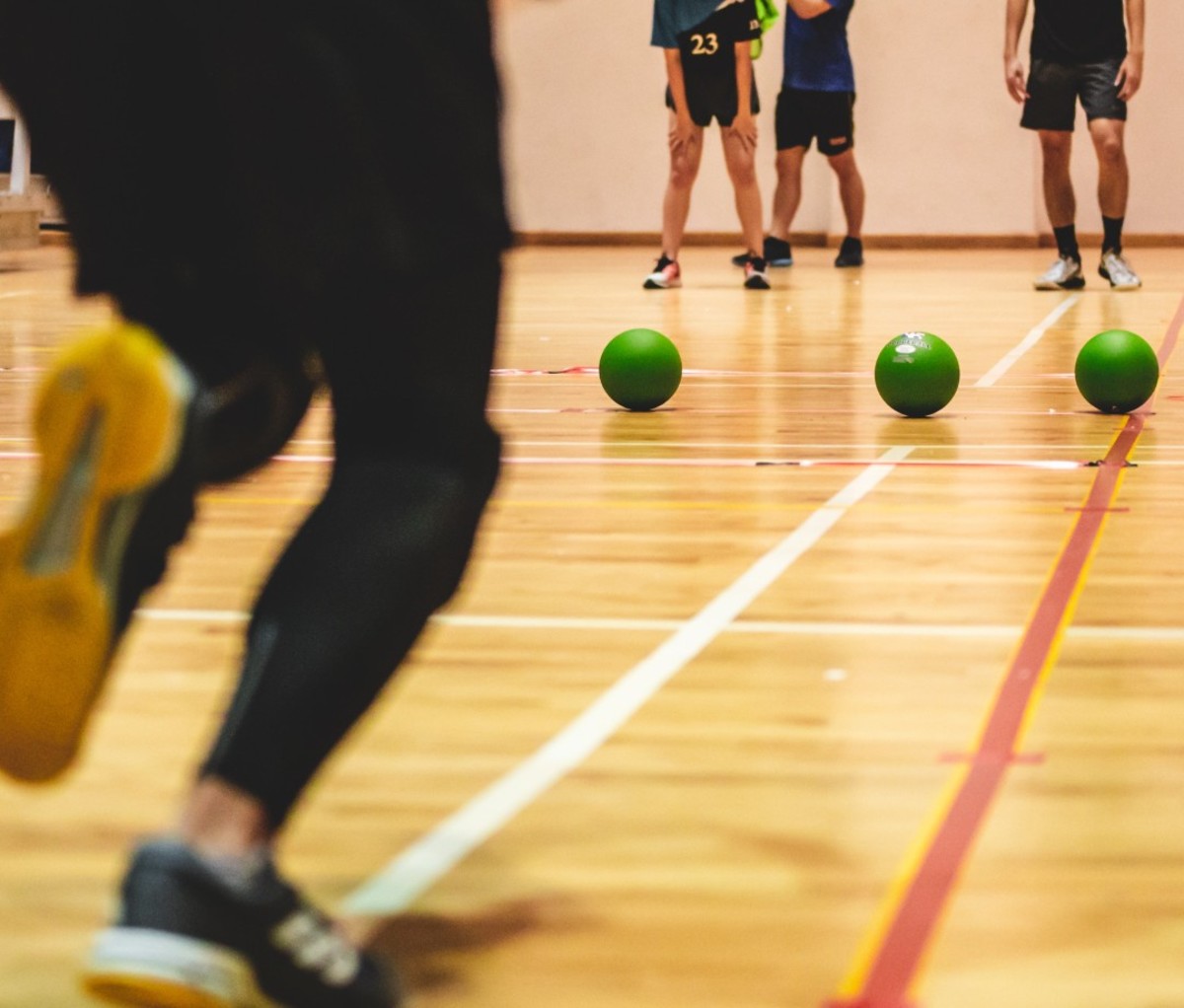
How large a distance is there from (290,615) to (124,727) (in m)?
0.89

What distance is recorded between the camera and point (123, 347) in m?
1.44

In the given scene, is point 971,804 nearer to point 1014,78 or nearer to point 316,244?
point 316,244

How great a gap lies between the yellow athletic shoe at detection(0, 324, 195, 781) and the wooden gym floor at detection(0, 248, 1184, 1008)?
0.78ft

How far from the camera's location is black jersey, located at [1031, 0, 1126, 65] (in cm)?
921

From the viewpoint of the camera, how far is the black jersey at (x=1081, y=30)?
9.21m

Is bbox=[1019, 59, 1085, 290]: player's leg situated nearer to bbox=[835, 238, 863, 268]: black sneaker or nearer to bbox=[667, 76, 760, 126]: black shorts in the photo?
bbox=[667, 76, 760, 126]: black shorts

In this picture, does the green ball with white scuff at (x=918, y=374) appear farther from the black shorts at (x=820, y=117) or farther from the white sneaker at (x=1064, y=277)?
the black shorts at (x=820, y=117)

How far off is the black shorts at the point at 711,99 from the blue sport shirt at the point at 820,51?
76.0 inches

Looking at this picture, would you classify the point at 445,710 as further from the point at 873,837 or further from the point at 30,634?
the point at 30,634

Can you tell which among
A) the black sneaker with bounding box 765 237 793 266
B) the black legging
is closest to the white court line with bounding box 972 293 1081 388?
the black sneaker with bounding box 765 237 793 266

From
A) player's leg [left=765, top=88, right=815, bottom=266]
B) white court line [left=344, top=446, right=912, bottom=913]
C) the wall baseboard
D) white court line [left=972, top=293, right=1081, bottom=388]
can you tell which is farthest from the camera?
the wall baseboard

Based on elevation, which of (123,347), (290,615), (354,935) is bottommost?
(354,935)

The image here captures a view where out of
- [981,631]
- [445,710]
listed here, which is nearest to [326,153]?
[445,710]

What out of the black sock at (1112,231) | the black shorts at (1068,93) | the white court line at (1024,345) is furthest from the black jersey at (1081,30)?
the white court line at (1024,345)
